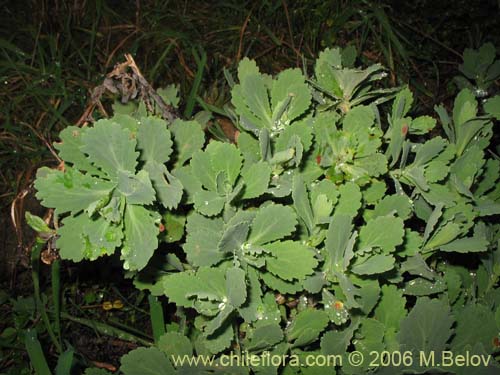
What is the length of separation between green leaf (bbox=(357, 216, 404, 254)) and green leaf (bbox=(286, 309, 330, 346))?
0.17 m

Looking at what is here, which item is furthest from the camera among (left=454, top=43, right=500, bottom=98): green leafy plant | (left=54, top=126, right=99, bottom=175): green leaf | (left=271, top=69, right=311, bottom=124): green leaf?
(left=454, top=43, right=500, bottom=98): green leafy plant

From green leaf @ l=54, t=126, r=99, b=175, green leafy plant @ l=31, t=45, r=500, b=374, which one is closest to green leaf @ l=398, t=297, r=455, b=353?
green leafy plant @ l=31, t=45, r=500, b=374

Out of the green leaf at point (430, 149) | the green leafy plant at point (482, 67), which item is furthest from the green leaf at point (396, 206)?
the green leafy plant at point (482, 67)

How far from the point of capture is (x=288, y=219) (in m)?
0.89

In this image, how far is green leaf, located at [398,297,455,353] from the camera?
94 centimetres

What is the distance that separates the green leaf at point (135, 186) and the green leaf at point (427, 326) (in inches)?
23.2

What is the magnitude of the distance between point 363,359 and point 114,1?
265 centimetres

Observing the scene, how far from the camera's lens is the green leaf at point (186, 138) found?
1.06 m

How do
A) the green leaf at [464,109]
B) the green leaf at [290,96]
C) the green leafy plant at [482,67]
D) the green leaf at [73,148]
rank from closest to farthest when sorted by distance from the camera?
the green leaf at [73,148] → the green leaf at [290,96] → the green leaf at [464,109] → the green leafy plant at [482,67]

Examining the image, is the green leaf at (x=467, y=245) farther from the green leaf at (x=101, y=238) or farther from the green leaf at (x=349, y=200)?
the green leaf at (x=101, y=238)

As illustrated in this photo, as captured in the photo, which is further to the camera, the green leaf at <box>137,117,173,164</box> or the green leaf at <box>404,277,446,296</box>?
the green leaf at <box>404,277,446,296</box>

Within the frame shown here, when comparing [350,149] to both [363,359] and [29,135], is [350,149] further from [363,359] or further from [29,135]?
[29,135]

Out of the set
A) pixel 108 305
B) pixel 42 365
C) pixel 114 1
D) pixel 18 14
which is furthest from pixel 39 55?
pixel 42 365

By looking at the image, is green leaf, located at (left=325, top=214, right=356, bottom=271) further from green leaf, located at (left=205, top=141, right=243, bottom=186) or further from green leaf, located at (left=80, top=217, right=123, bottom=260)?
green leaf, located at (left=80, top=217, right=123, bottom=260)
